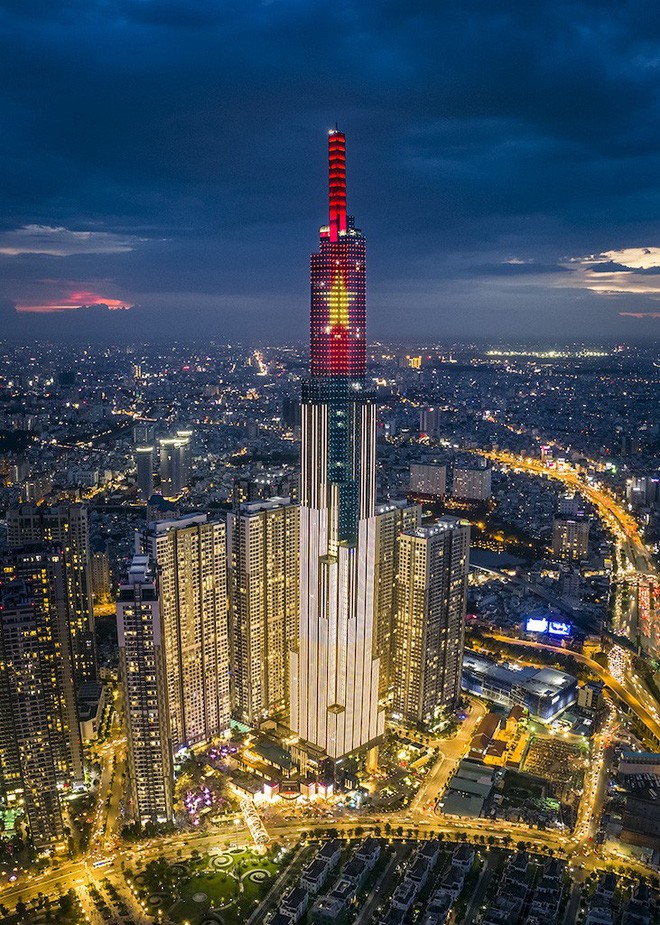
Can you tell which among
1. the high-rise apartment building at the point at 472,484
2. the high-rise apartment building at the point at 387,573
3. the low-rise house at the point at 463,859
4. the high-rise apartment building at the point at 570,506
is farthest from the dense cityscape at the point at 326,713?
the high-rise apartment building at the point at 472,484

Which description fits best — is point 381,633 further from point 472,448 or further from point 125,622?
point 472,448

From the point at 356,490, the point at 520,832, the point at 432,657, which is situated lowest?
the point at 520,832

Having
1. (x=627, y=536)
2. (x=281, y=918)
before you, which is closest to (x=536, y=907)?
(x=281, y=918)

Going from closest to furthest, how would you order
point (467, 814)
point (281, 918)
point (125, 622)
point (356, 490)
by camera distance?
point (281, 918), point (125, 622), point (467, 814), point (356, 490)

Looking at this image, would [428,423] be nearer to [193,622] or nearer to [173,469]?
[173,469]

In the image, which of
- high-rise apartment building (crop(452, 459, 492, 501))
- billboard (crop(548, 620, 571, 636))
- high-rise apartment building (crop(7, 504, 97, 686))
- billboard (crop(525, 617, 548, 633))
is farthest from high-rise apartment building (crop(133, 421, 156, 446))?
billboard (crop(548, 620, 571, 636))

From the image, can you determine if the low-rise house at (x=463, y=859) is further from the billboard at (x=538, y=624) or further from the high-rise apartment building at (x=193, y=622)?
the billboard at (x=538, y=624)
